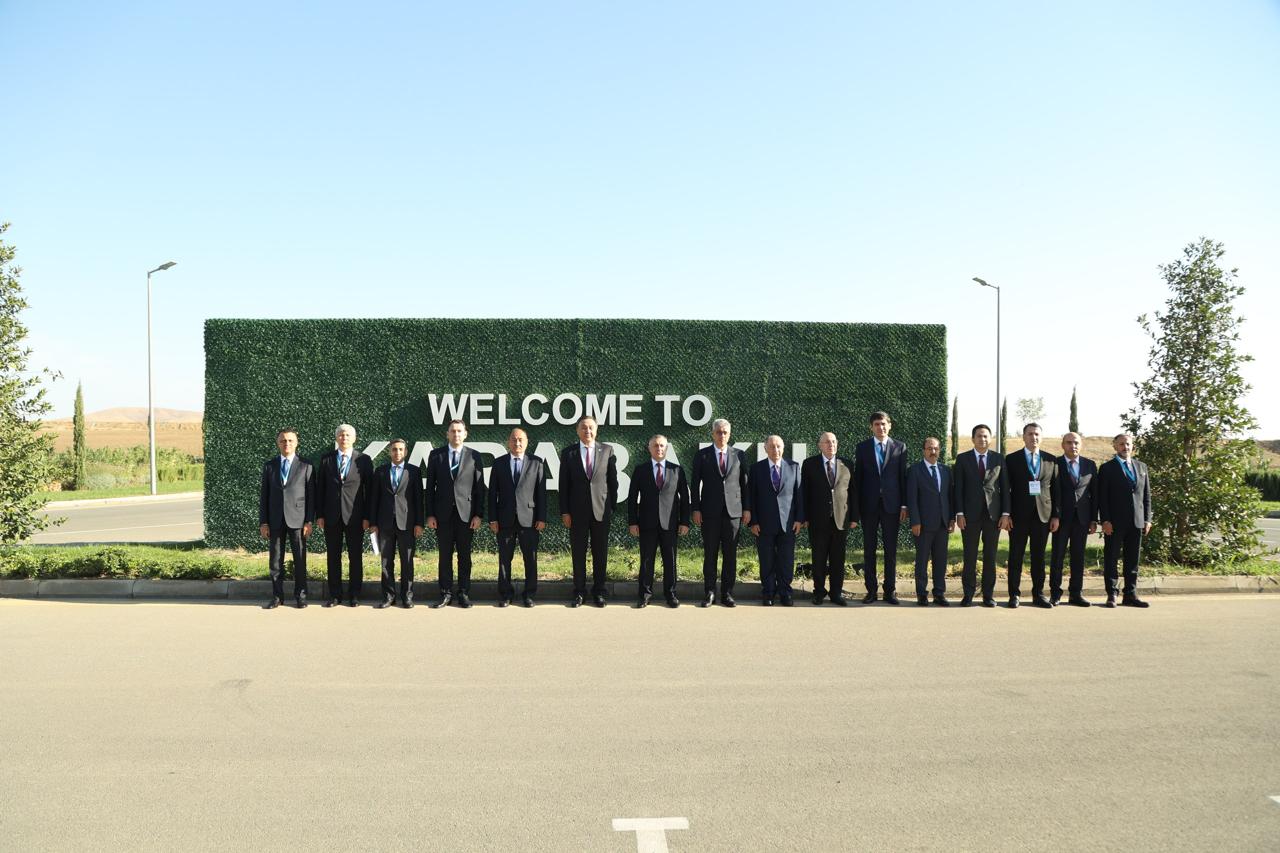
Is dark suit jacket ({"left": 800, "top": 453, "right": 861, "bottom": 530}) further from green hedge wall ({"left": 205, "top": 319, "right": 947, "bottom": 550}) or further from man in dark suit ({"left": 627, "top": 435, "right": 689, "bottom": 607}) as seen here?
green hedge wall ({"left": 205, "top": 319, "right": 947, "bottom": 550})

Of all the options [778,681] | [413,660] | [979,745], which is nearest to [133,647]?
[413,660]

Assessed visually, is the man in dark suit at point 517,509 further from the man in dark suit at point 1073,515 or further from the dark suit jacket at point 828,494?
the man in dark suit at point 1073,515

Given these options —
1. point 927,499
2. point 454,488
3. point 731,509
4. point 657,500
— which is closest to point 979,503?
point 927,499

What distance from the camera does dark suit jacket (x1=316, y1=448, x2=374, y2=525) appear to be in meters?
8.94

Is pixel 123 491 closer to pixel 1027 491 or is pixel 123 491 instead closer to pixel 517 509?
pixel 517 509

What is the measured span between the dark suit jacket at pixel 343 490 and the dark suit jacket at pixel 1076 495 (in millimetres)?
7166

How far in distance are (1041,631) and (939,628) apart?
0.83m

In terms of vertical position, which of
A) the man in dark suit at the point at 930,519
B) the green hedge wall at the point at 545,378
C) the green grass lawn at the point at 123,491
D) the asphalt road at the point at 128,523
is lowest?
the asphalt road at the point at 128,523

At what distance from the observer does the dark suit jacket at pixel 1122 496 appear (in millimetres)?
8938

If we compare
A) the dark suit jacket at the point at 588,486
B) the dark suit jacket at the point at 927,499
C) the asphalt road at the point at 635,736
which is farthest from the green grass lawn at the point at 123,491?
the dark suit jacket at the point at 927,499

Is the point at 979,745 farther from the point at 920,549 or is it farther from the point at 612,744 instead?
the point at 920,549

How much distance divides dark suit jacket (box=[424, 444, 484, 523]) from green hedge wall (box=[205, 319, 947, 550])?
3.01m

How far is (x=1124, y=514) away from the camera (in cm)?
894

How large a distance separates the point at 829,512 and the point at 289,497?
552 cm
